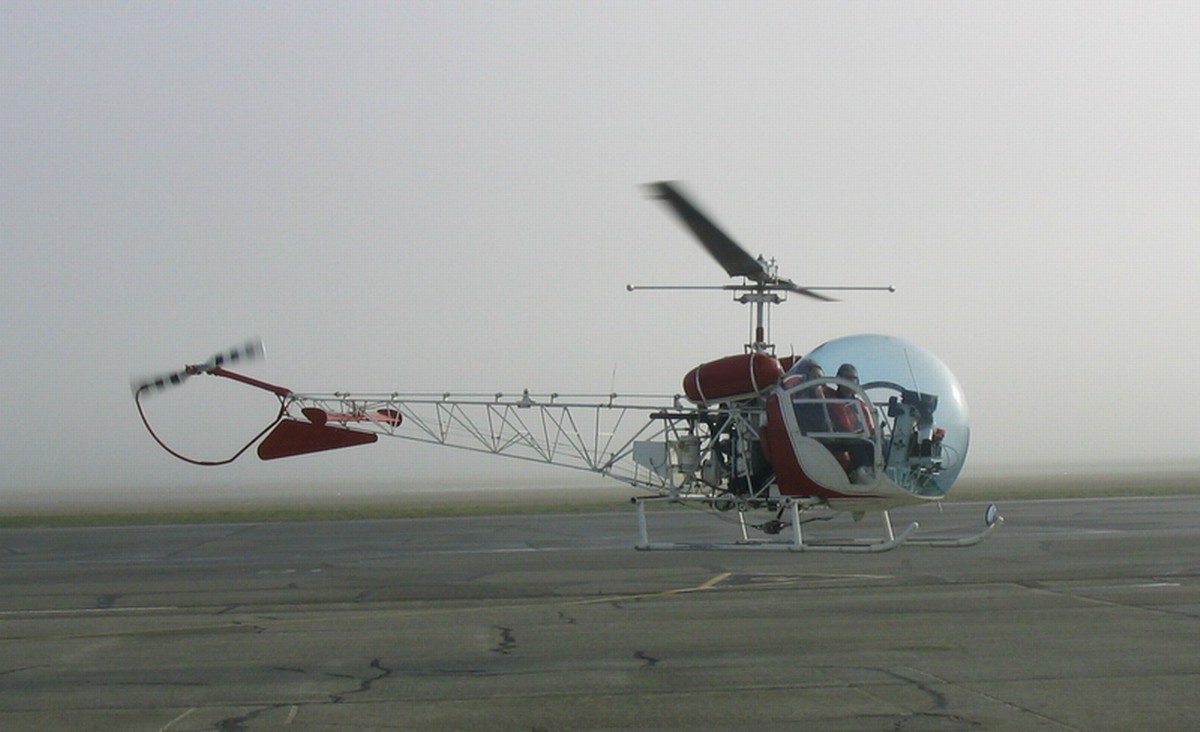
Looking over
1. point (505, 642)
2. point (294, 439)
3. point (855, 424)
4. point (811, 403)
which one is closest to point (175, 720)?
point (505, 642)

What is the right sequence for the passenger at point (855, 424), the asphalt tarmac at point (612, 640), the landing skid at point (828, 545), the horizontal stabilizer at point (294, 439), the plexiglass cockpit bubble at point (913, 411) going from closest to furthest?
1. the asphalt tarmac at point (612, 640)
2. the landing skid at point (828, 545)
3. the plexiglass cockpit bubble at point (913, 411)
4. the passenger at point (855, 424)
5. the horizontal stabilizer at point (294, 439)

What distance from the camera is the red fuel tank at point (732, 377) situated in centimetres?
1619

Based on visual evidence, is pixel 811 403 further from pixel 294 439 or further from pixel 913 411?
pixel 294 439

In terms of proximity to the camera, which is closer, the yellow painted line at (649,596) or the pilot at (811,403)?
the pilot at (811,403)

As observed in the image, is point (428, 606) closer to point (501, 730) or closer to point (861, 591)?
point (861, 591)

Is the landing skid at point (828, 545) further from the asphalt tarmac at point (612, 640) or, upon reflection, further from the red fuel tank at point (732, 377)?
the red fuel tank at point (732, 377)

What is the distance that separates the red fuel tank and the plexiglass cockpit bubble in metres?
1.23

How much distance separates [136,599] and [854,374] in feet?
35.1

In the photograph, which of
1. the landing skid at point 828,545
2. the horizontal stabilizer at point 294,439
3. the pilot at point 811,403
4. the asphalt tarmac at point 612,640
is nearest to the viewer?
the asphalt tarmac at point 612,640

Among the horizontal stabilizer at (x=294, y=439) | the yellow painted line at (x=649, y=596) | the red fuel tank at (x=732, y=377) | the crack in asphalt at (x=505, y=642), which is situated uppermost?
the red fuel tank at (x=732, y=377)

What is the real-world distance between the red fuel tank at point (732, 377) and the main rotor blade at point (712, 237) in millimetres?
1136

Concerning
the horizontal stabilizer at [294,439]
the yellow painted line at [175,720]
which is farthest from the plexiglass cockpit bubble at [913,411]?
the yellow painted line at [175,720]

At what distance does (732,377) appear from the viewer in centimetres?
1642

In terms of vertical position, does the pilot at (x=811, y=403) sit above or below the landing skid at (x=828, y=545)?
above
